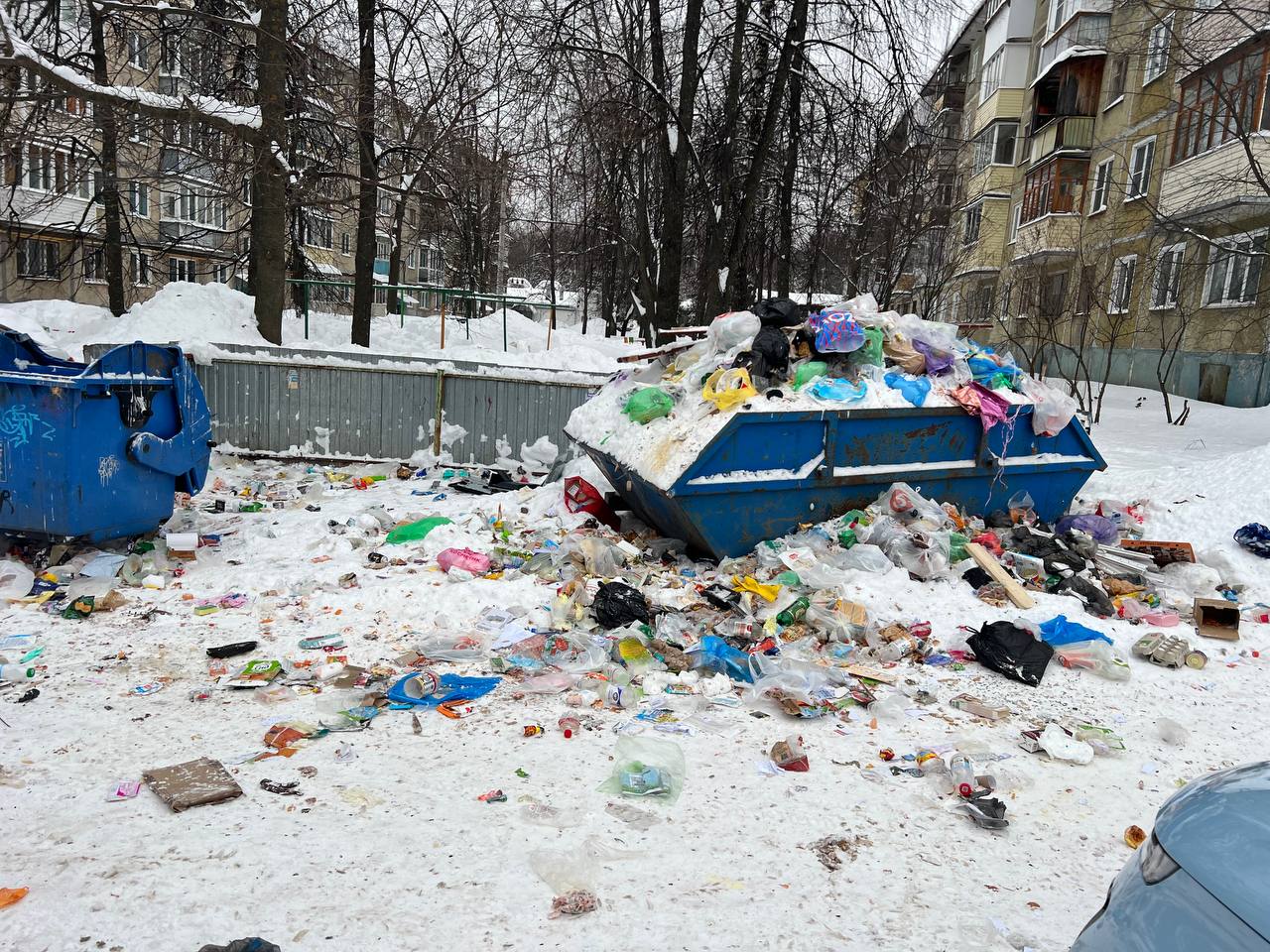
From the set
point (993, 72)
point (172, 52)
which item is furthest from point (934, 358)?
point (993, 72)

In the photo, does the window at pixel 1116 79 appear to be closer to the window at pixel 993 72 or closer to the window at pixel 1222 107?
the window at pixel 1222 107

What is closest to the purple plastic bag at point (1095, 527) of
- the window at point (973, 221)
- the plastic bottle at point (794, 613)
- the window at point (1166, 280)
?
the plastic bottle at point (794, 613)

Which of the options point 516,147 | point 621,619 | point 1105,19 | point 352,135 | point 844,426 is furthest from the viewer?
point 1105,19

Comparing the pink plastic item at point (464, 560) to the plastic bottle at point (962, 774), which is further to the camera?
the pink plastic item at point (464, 560)

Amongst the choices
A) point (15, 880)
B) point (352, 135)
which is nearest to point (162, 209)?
point (352, 135)

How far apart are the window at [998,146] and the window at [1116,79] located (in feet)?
22.0

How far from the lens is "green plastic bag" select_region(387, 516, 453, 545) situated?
6.12 m

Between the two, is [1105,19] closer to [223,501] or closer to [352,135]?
[352,135]

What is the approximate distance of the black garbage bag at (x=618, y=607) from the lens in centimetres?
462

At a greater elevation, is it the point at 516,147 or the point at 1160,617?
the point at 516,147

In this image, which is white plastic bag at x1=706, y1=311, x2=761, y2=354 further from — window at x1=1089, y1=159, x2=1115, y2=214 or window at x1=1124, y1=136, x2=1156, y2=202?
window at x1=1089, y1=159, x2=1115, y2=214

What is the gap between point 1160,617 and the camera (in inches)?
193

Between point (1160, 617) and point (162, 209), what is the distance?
1315 inches

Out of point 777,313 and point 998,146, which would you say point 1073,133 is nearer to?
point 998,146
